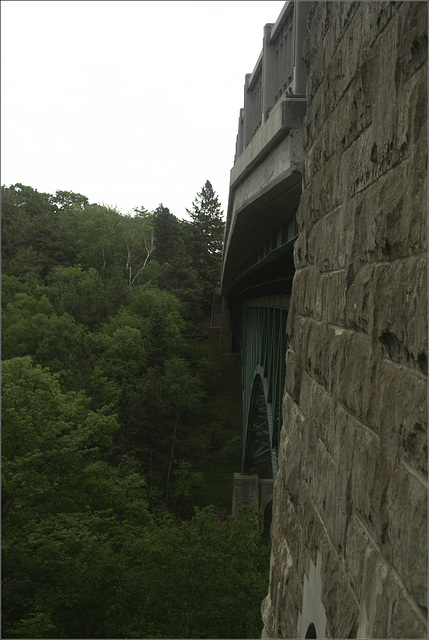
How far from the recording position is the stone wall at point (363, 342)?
1716mm

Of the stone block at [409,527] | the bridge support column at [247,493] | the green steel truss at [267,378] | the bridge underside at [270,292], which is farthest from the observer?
the bridge support column at [247,493]

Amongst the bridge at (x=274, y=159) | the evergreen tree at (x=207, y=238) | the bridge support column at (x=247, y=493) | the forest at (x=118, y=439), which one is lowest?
the bridge support column at (x=247, y=493)

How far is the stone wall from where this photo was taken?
1716 millimetres

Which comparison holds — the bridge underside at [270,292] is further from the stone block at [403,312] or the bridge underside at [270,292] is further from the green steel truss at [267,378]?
the stone block at [403,312]

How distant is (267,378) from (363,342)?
491 inches

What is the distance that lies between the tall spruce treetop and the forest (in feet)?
0.51

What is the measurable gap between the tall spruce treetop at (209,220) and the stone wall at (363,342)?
50251mm

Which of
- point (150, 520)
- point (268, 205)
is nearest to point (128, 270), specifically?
point (150, 520)

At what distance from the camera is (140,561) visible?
1290cm

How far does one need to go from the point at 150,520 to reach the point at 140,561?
2886mm

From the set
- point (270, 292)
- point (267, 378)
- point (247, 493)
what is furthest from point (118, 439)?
point (270, 292)

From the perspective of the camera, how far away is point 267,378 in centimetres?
Answer: 1458

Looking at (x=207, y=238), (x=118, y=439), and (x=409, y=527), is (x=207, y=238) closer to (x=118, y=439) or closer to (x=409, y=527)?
(x=118, y=439)

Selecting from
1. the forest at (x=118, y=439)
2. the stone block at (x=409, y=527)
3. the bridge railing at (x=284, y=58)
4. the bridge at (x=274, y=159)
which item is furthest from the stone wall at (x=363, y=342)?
the forest at (x=118, y=439)
